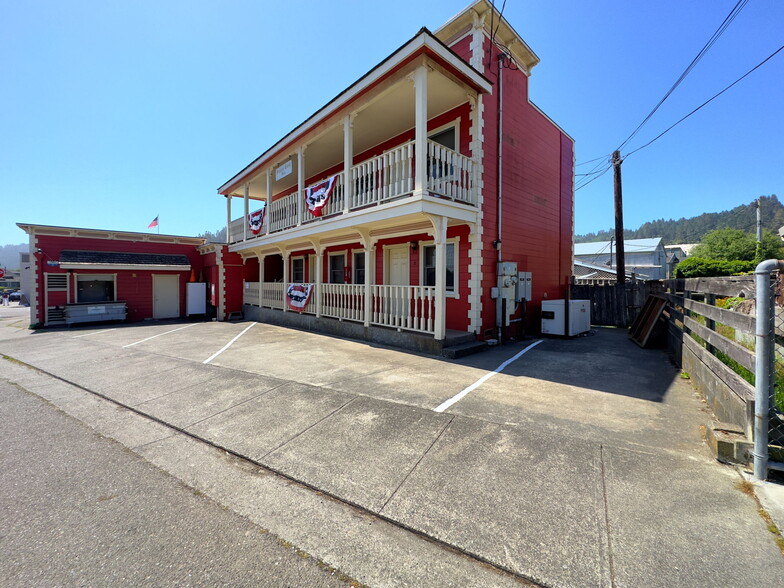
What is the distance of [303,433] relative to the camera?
3541 mm

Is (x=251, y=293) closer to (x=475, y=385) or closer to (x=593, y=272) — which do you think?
(x=475, y=385)

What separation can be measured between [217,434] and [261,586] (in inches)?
85.9

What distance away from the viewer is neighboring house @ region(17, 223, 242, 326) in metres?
13.7

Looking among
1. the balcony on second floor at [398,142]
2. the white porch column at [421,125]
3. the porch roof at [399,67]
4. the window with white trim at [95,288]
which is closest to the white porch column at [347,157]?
the balcony on second floor at [398,142]

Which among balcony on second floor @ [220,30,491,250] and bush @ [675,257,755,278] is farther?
bush @ [675,257,755,278]

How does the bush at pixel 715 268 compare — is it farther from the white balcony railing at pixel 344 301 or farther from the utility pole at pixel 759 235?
the white balcony railing at pixel 344 301

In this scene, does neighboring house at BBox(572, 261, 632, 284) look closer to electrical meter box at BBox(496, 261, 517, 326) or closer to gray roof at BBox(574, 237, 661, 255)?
gray roof at BBox(574, 237, 661, 255)

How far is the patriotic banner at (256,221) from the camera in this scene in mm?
12695

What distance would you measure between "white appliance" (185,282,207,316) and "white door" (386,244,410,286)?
34.4ft

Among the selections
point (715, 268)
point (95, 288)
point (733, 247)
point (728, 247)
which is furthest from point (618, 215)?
point (728, 247)

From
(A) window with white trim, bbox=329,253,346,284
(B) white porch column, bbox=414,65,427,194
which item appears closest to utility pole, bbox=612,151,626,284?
(A) window with white trim, bbox=329,253,346,284

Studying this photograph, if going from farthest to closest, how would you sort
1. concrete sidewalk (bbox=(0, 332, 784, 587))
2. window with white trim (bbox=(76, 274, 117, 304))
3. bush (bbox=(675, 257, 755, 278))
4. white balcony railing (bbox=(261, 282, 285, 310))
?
bush (bbox=(675, 257, 755, 278)), window with white trim (bbox=(76, 274, 117, 304)), white balcony railing (bbox=(261, 282, 285, 310)), concrete sidewalk (bbox=(0, 332, 784, 587))

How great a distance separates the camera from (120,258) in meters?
15.0

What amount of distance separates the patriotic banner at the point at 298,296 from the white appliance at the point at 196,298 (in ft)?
21.7
